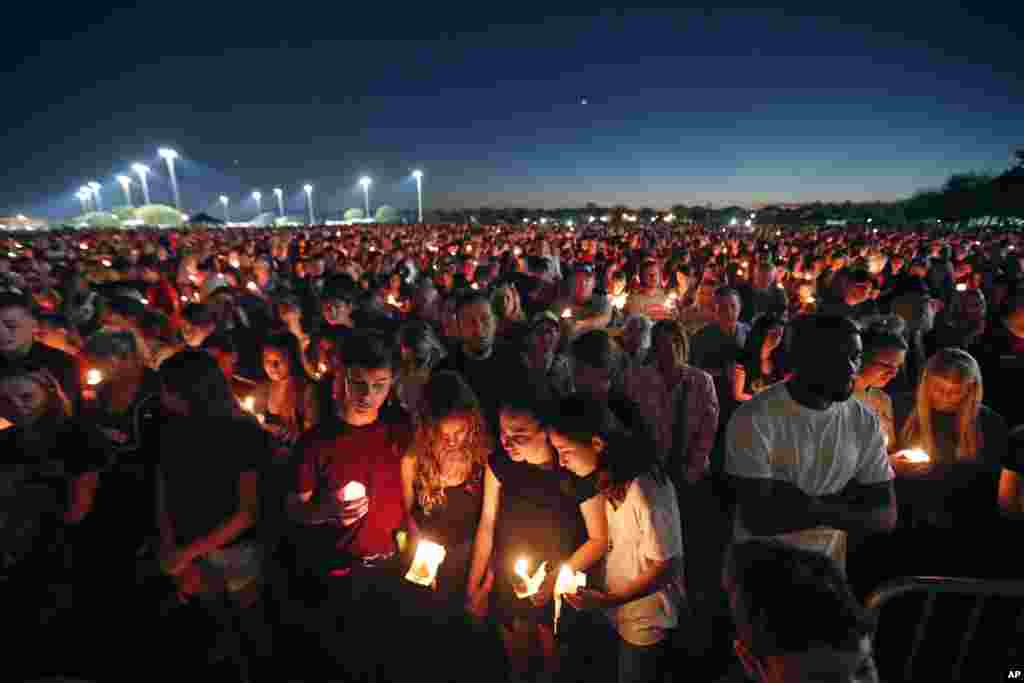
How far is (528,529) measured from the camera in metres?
2.59

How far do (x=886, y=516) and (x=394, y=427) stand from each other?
8.19ft

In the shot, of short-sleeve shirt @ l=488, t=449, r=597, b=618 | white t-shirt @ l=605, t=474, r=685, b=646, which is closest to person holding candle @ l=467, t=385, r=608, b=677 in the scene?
short-sleeve shirt @ l=488, t=449, r=597, b=618

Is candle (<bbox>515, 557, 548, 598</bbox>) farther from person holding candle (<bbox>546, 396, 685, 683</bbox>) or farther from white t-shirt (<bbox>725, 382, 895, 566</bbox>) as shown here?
white t-shirt (<bbox>725, 382, 895, 566</bbox>)

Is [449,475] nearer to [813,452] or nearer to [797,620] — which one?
[813,452]

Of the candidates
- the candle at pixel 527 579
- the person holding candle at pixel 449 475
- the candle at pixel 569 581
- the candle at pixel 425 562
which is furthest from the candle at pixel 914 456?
the candle at pixel 425 562

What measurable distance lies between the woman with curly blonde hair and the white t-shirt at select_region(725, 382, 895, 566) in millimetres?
1318

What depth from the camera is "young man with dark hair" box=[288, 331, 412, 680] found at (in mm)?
2729

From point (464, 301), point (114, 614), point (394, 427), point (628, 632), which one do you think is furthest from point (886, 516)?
point (114, 614)

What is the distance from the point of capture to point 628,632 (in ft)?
7.67

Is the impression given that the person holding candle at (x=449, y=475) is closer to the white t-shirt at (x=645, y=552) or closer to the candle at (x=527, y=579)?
the candle at (x=527, y=579)

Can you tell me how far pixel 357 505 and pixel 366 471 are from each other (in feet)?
0.60

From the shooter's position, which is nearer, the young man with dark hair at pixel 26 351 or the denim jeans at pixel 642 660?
the denim jeans at pixel 642 660

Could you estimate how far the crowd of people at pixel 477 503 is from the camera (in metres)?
A: 2.24

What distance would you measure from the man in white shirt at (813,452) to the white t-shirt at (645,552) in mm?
393
